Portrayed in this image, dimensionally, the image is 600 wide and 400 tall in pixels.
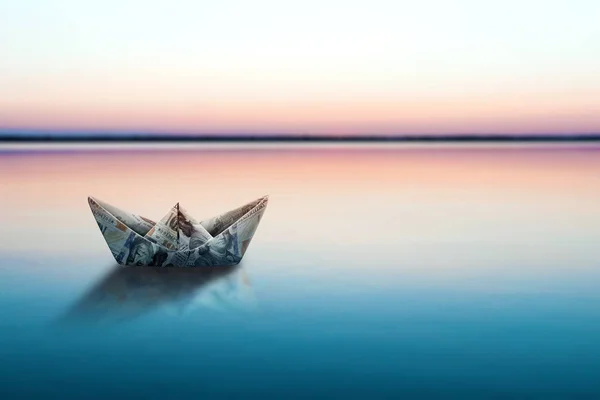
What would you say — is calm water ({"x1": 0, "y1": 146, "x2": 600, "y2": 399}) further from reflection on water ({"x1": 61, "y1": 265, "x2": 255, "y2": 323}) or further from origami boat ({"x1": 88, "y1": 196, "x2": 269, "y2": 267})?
origami boat ({"x1": 88, "y1": 196, "x2": 269, "y2": 267})

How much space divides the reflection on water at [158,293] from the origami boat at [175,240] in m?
0.20

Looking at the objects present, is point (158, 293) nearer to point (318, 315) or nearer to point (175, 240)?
point (175, 240)

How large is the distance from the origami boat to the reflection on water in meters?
0.20

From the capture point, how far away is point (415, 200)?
1981 centimetres

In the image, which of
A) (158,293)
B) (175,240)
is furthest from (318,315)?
(175,240)

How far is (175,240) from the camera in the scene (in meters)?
8.73

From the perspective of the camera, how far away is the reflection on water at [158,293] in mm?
7043

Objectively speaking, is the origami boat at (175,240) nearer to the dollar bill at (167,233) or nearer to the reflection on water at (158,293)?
the dollar bill at (167,233)

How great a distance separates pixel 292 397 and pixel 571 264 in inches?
263


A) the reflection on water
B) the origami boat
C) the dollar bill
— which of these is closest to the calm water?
the reflection on water

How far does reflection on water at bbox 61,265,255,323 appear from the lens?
704 cm

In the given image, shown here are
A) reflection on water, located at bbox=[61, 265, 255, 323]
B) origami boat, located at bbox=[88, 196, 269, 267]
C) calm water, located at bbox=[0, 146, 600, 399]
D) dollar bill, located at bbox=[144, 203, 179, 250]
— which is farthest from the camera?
dollar bill, located at bbox=[144, 203, 179, 250]

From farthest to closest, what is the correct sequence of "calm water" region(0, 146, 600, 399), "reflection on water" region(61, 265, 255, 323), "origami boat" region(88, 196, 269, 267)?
1. "origami boat" region(88, 196, 269, 267)
2. "reflection on water" region(61, 265, 255, 323)
3. "calm water" region(0, 146, 600, 399)

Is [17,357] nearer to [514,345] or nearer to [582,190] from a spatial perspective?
[514,345]
